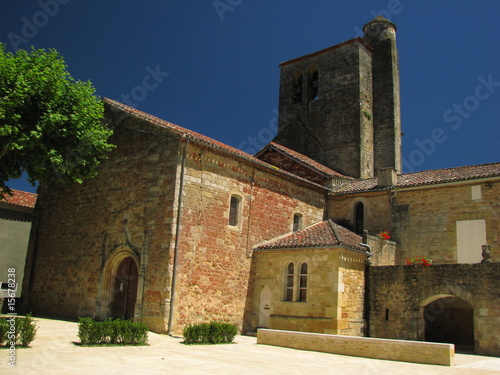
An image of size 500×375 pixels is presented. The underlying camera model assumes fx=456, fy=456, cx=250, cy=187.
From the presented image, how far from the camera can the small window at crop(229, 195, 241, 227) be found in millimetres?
19156

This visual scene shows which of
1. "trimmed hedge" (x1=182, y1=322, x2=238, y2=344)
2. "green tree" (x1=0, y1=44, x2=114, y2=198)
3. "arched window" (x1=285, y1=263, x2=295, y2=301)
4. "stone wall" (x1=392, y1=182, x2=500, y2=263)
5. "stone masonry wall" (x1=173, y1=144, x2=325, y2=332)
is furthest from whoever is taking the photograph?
"stone wall" (x1=392, y1=182, x2=500, y2=263)

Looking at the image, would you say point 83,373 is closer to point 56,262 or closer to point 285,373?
point 285,373

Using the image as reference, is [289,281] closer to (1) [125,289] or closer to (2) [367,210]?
(1) [125,289]

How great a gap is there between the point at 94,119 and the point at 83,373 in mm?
11615

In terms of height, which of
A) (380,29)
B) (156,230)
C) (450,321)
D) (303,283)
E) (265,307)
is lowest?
(450,321)

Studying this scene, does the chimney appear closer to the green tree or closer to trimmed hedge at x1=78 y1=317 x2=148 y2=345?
the green tree

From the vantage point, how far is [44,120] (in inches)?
618

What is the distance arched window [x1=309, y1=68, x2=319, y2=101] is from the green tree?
820 inches

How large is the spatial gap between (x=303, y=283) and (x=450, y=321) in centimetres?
809

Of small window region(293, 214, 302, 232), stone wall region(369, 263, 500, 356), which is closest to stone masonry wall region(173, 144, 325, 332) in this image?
small window region(293, 214, 302, 232)

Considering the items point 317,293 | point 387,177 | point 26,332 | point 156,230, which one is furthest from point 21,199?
point 387,177

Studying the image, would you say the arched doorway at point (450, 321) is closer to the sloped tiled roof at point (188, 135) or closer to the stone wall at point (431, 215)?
the stone wall at point (431, 215)

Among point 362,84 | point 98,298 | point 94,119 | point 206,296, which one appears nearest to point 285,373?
point 206,296

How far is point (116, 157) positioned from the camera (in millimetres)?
19594
